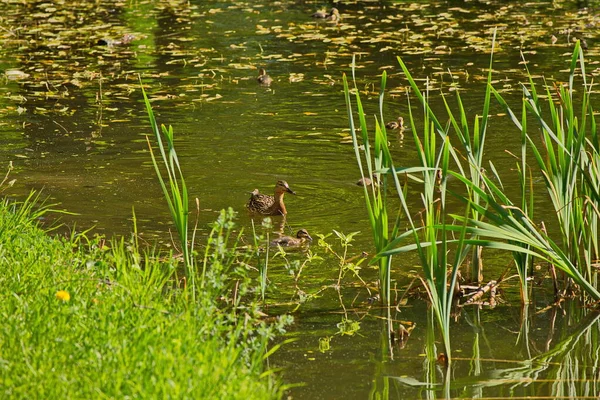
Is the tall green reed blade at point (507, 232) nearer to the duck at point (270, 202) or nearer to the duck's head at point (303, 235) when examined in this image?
the duck's head at point (303, 235)

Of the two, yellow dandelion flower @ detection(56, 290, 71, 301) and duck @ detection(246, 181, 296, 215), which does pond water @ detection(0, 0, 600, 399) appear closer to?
duck @ detection(246, 181, 296, 215)

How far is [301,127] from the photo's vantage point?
10.5m

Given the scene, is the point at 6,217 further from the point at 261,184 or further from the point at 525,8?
the point at 525,8

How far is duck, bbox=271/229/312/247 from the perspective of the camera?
23.2ft

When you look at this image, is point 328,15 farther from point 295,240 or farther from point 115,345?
point 115,345

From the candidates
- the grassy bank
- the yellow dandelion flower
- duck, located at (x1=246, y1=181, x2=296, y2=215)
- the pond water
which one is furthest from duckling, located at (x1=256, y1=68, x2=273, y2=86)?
the yellow dandelion flower

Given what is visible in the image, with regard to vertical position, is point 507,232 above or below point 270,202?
above

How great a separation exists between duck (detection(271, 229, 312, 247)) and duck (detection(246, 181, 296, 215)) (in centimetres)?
74

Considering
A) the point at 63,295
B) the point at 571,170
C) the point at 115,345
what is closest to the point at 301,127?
the point at 571,170

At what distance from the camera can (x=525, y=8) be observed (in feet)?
59.6

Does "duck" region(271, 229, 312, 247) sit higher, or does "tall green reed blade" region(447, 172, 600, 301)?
"tall green reed blade" region(447, 172, 600, 301)

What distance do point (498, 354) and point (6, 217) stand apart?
9.52 ft

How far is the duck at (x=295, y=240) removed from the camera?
278 inches

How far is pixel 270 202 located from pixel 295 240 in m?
0.94
